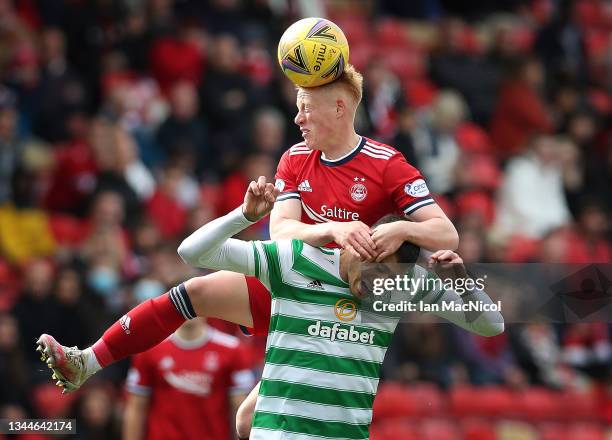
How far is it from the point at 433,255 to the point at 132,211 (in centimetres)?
661

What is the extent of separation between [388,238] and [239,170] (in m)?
7.12

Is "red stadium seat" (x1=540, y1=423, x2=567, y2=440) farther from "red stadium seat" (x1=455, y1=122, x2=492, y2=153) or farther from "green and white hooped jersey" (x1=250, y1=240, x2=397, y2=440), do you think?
"green and white hooped jersey" (x1=250, y1=240, x2=397, y2=440)

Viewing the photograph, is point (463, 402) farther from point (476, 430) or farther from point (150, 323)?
point (150, 323)

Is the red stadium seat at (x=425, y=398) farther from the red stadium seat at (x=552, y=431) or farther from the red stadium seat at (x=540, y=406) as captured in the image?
the red stadium seat at (x=552, y=431)

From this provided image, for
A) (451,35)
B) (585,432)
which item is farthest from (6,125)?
(451,35)

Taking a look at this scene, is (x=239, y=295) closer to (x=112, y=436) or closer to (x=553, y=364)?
(x=112, y=436)

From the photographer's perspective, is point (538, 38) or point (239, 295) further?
point (538, 38)

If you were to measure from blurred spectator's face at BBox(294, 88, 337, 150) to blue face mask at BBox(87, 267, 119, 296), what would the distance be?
17.2 ft

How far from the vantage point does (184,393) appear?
7.99 metres

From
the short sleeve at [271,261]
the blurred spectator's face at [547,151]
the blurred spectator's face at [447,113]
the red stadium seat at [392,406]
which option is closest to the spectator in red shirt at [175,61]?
the blurred spectator's face at [447,113]

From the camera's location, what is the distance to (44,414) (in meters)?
9.58

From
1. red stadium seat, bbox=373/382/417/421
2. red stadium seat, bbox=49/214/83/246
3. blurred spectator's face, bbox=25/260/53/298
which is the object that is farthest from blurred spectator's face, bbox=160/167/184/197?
red stadium seat, bbox=373/382/417/421

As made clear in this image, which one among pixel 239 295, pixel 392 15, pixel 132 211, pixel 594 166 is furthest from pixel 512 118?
pixel 239 295

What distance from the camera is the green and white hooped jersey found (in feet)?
18.2
